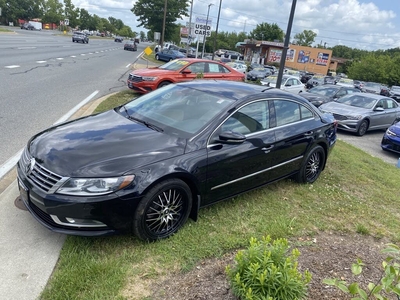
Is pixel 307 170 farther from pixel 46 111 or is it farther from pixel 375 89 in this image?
pixel 375 89

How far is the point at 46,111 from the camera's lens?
7879 mm

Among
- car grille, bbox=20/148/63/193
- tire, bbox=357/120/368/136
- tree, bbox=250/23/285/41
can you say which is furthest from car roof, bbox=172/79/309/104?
tree, bbox=250/23/285/41

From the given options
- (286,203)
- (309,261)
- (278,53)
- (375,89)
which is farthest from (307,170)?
(278,53)

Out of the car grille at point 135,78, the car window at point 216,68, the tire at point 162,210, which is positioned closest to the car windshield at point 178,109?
the tire at point 162,210

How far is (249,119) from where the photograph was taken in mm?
4199

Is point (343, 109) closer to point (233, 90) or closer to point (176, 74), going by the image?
point (176, 74)

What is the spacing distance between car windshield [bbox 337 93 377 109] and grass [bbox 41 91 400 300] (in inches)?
305

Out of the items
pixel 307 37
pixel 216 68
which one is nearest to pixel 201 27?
pixel 216 68

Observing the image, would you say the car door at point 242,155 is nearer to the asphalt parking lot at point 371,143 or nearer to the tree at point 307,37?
the asphalt parking lot at point 371,143

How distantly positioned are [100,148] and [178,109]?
4.16 feet

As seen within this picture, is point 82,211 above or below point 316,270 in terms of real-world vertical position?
above

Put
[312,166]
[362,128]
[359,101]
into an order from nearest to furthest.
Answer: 1. [312,166]
2. [362,128]
3. [359,101]

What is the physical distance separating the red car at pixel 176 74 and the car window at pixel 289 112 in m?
7.07

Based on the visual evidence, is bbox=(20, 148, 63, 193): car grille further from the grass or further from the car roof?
the car roof
